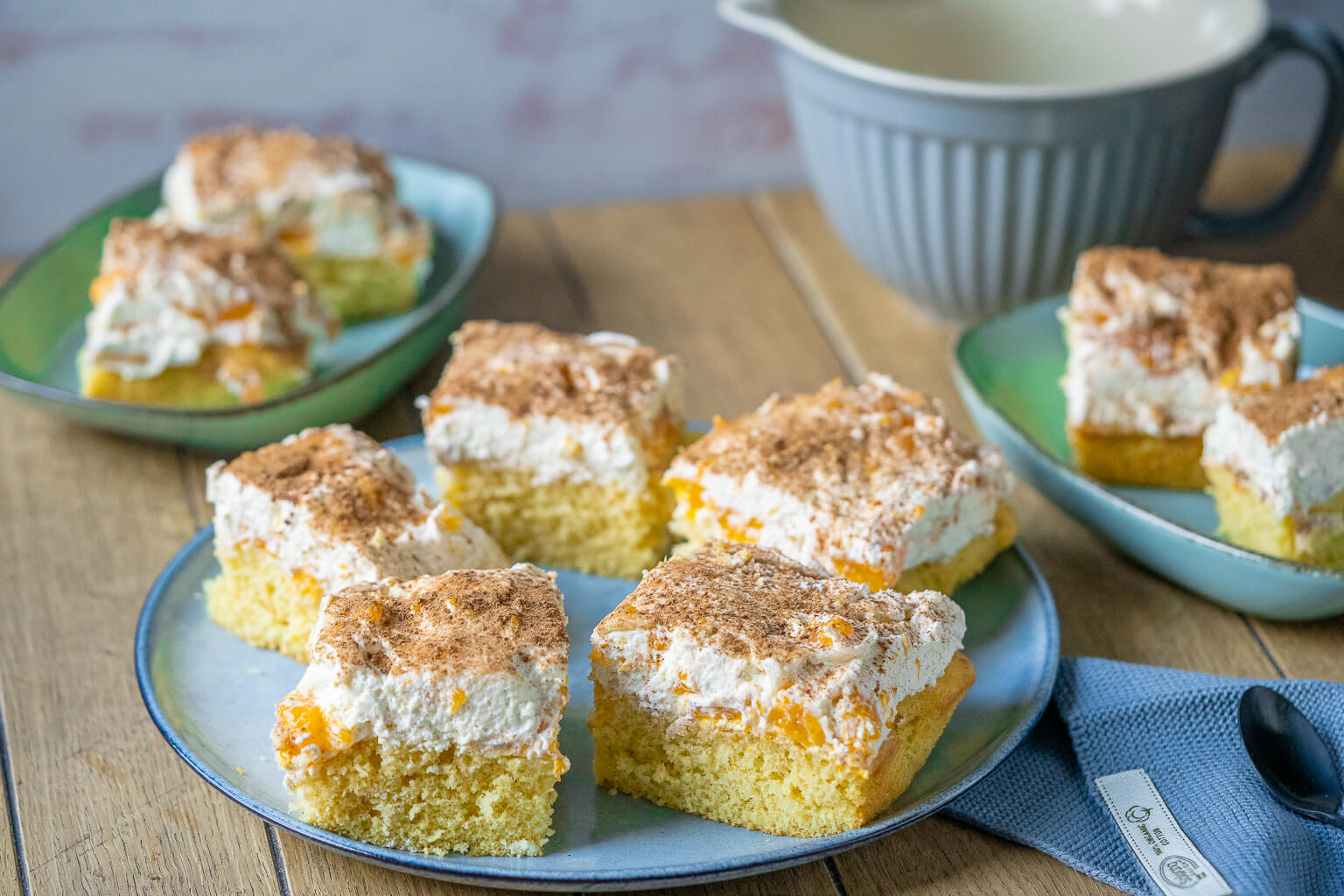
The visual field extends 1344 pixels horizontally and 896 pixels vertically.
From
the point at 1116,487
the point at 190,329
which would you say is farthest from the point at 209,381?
the point at 1116,487

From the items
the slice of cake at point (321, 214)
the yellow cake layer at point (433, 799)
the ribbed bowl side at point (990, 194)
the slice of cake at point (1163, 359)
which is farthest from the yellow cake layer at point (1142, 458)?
the slice of cake at point (321, 214)

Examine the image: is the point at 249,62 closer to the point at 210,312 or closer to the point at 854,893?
the point at 210,312

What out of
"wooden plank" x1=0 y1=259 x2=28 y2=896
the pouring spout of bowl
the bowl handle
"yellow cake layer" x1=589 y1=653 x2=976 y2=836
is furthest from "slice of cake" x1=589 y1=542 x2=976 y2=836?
the bowl handle

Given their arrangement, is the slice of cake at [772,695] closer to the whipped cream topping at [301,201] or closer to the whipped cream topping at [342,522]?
the whipped cream topping at [342,522]

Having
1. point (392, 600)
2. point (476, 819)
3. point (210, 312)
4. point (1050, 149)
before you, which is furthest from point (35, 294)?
point (1050, 149)

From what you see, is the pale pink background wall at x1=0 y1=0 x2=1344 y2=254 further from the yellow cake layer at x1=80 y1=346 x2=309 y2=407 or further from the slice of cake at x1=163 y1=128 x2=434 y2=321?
the yellow cake layer at x1=80 y1=346 x2=309 y2=407

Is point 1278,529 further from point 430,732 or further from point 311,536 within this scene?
point 311,536
